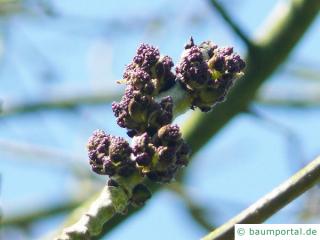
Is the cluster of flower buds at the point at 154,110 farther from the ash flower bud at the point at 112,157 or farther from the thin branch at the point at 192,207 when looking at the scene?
the thin branch at the point at 192,207

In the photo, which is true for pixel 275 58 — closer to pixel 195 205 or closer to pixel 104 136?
pixel 195 205

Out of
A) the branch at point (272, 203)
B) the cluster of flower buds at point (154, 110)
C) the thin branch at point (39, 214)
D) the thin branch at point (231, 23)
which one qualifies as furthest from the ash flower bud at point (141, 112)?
the thin branch at point (39, 214)

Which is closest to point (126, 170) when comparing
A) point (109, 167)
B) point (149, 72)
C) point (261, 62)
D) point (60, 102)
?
point (109, 167)

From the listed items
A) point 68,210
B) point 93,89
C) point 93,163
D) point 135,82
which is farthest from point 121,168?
point 93,89

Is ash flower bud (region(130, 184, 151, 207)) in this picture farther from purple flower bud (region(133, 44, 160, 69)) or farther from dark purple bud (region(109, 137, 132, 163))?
purple flower bud (region(133, 44, 160, 69))

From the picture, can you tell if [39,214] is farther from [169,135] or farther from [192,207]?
[169,135]
